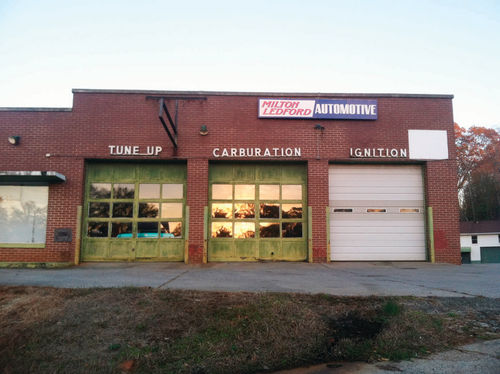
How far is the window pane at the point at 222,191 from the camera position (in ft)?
38.4

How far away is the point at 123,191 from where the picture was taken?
11609mm

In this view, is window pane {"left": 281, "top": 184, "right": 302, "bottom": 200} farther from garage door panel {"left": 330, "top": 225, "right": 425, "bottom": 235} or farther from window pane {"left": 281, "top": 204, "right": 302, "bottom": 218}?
garage door panel {"left": 330, "top": 225, "right": 425, "bottom": 235}

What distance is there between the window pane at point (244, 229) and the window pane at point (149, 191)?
2.98 m

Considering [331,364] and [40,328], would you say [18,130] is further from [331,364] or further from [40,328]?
[331,364]

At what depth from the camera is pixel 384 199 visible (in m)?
11.9

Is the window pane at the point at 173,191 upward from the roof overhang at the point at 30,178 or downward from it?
downward

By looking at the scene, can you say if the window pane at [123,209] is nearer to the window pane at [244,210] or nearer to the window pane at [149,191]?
the window pane at [149,191]

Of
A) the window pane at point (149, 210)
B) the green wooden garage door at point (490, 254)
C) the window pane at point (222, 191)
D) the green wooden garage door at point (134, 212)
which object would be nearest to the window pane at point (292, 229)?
the window pane at point (222, 191)

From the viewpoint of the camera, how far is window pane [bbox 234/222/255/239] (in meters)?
11.6

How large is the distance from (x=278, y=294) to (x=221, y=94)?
8039mm

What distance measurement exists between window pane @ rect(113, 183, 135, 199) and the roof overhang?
1649 millimetres

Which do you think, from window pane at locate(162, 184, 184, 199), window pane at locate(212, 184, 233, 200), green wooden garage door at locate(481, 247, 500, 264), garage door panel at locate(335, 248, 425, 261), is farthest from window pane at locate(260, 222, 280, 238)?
green wooden garage door at locate(481, 247, 500, 264)

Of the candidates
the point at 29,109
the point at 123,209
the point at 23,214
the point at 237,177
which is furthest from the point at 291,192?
the point at 29,109

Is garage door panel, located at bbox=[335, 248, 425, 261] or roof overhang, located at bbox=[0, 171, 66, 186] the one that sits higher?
roof overhang, located at bbox=[0, 171, 66, 186]
